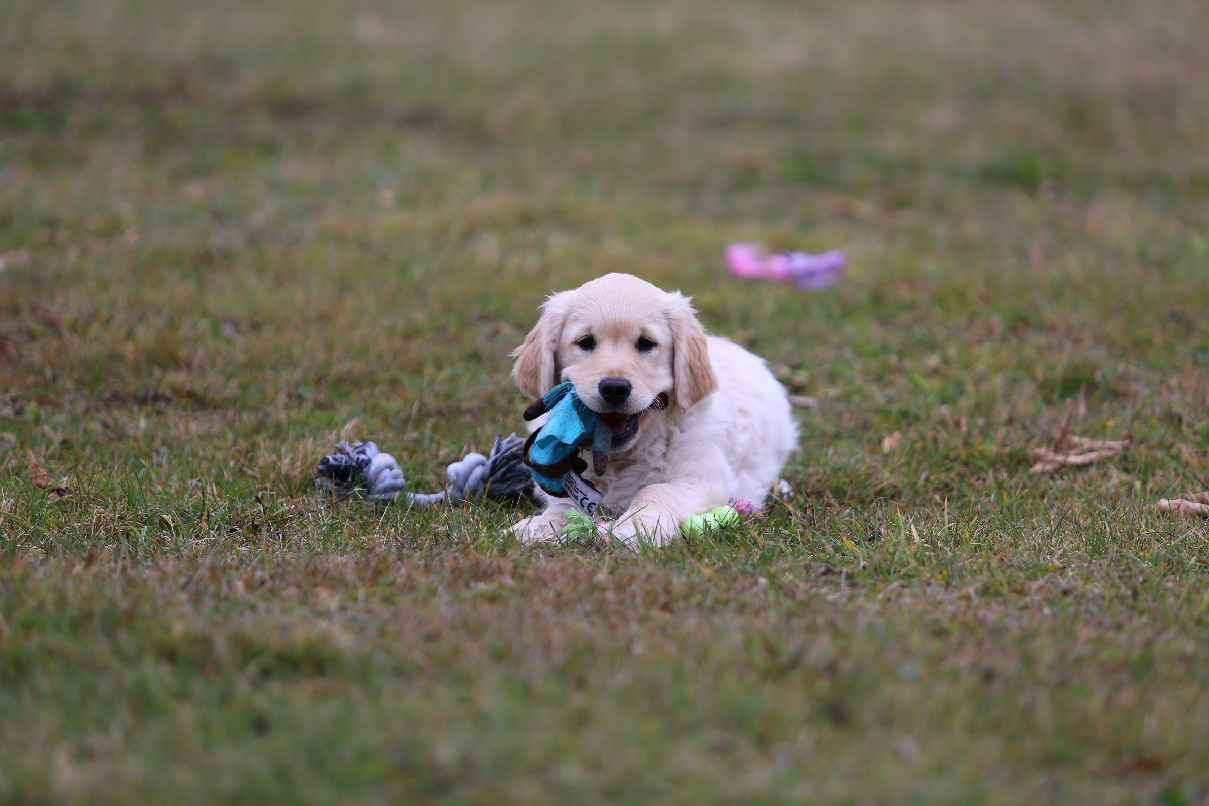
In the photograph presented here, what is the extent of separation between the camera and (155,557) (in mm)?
3807

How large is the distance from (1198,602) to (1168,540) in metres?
0.60

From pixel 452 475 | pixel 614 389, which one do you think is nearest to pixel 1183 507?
pixel 614 389

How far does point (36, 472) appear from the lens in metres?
4.69

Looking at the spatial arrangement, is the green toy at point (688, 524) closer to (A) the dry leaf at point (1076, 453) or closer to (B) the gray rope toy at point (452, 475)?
(B) the gray rope toy at point (452, 475)

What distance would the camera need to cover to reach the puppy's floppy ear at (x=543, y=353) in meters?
4.42

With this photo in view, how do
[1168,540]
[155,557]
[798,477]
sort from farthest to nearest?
[798,477]
[1168,540]
[155,557]

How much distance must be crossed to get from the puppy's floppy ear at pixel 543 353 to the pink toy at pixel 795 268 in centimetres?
319

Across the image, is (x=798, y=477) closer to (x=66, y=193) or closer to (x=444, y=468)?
(x=444, y=468)

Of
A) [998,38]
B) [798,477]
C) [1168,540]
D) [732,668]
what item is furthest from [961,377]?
[998,38]

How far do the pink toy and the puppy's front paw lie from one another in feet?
11.4

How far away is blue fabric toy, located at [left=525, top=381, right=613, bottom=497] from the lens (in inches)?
163

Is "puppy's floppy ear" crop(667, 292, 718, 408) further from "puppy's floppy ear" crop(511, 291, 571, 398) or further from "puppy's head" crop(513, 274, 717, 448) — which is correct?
"puppy's floppy ear" crop(511, 291, 571, 398)

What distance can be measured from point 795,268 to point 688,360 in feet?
10.9

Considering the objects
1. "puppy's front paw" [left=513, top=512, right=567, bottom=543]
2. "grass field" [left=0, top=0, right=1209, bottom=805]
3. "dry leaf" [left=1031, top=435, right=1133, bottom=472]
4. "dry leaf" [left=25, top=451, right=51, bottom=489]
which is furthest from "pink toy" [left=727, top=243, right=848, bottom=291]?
"dry leaf" [left=25, top=451, right=51, bottom=489]
